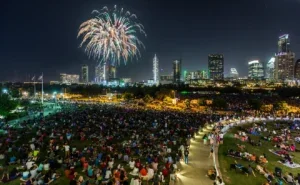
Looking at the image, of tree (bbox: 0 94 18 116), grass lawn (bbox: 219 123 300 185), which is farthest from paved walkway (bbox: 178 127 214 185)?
tree (bbox: 0 94 18 116)

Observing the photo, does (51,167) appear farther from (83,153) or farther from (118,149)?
(118,149)

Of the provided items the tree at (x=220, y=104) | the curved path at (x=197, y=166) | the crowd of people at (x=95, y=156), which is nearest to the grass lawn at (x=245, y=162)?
the curved path at (x=197, y=166)

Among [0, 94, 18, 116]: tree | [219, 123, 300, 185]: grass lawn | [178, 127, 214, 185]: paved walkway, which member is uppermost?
[0, 94, 18, 116]: tree

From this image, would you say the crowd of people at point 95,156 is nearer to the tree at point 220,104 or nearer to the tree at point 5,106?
the tree at point 5,106

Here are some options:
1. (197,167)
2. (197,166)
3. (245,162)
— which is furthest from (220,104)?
(197,167)

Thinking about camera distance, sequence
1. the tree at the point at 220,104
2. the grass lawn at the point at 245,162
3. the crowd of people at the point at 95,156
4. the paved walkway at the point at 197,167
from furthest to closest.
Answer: the tree at the point at 220,104
the grass lawn at the point at 245,162
the paved walkway at the point at 197,167
the crowd of people at the point at 95,156

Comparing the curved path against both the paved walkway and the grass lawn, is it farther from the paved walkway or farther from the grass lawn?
the grass lawn

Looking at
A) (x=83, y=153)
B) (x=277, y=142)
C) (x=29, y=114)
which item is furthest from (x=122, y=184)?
(x=29, y=114)

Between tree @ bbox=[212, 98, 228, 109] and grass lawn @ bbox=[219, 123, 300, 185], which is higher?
tree @ bbox=[212, 98, 228, 109]
